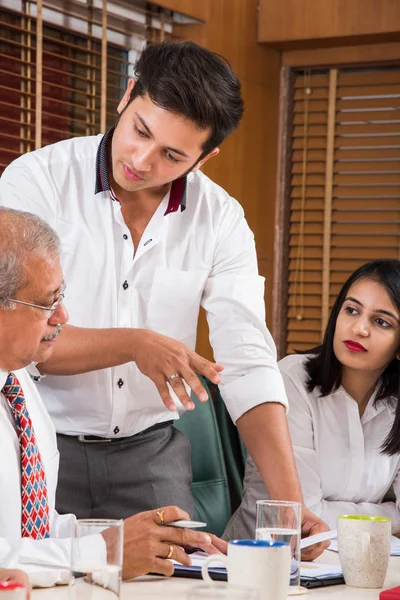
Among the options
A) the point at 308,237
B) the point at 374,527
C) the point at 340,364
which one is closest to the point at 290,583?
the point at 374,527

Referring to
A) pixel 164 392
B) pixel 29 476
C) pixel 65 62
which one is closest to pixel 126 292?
pixel 164 392

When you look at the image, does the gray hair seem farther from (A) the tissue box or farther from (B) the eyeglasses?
(A) the tissue box

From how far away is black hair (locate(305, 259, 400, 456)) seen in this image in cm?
295

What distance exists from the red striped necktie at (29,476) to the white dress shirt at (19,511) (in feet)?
0.03

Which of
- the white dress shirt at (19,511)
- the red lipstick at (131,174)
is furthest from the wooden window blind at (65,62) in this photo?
the white dress shirt at (19,511)

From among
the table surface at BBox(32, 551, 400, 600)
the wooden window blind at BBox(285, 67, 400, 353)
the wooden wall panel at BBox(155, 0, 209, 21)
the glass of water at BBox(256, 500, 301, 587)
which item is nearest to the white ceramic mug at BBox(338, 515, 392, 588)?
the table surface at BBox(32, 551, 400, 600)

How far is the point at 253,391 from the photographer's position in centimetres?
224

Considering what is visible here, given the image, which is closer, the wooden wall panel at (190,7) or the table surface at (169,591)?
the table surface at (169,591)

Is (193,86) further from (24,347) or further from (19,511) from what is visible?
(19,511)

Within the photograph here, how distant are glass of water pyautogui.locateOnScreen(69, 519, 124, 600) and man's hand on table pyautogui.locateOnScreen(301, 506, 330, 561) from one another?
59 centimetres

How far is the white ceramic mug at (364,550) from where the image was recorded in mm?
1622

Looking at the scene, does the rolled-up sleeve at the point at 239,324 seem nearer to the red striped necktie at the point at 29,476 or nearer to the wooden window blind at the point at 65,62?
the red striped necktie at the point at 29,476

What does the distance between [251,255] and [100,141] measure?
1.45 feet

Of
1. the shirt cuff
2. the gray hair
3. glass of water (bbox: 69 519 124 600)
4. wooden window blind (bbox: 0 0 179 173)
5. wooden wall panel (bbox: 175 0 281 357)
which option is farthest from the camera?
wooden wall panel (bbox: 175 0 281 357)
